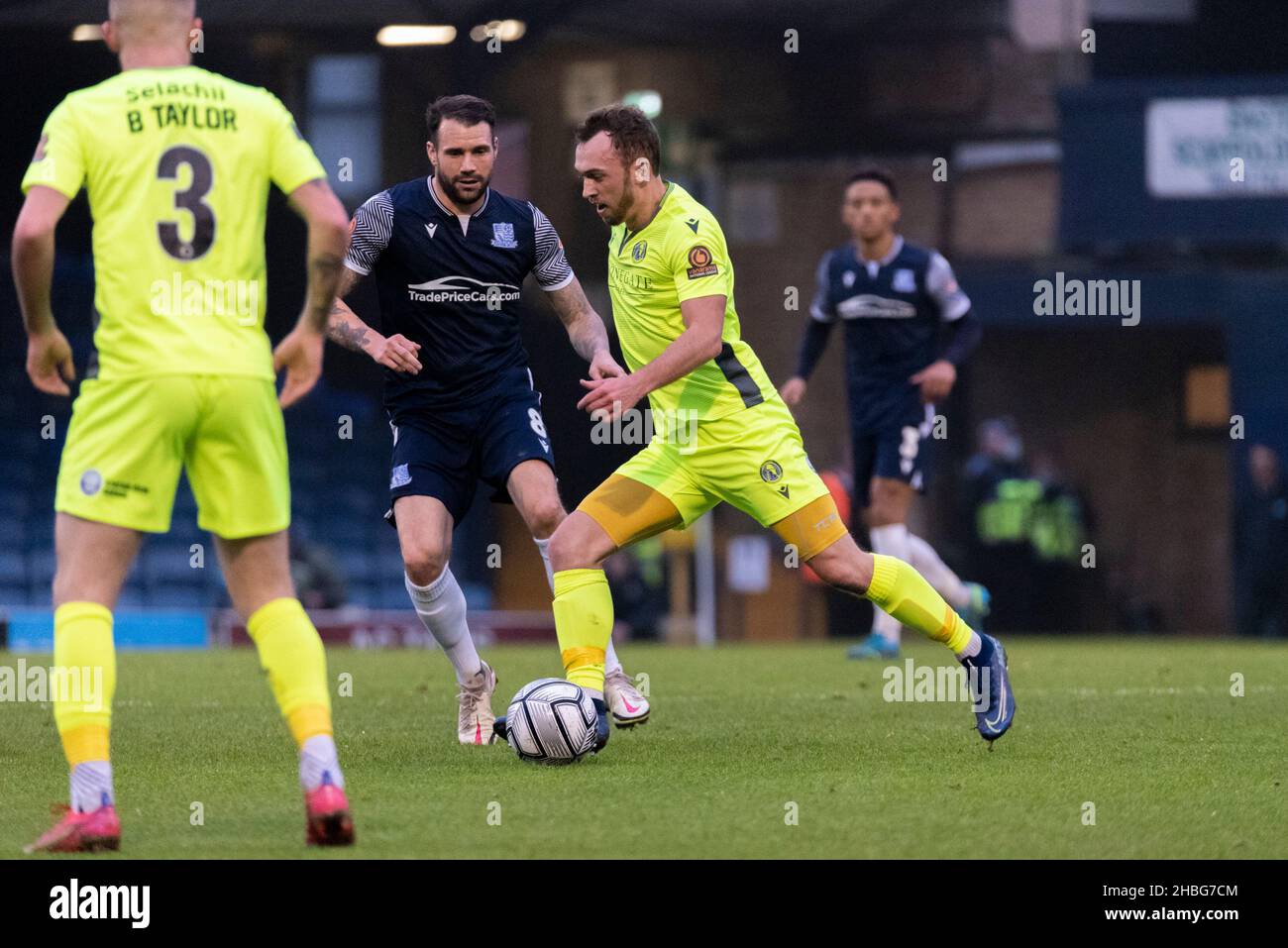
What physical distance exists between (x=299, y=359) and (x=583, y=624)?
2243mm

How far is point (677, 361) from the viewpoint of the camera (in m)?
6.83

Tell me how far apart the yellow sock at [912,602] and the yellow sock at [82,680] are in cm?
304

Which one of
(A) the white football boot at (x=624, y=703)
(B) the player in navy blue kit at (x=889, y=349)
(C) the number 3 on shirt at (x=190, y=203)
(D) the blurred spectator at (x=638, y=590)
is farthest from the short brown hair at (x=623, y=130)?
(D) the blurred spectator at (x=638, y=590)

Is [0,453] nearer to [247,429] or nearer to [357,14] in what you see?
[357,14]

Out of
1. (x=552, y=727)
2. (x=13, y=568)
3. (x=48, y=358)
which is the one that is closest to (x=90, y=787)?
(x=48, y=358)

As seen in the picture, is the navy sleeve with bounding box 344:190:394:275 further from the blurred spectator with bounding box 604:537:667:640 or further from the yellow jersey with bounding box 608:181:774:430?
the blurred spectator with bounding box 604:537:667:640

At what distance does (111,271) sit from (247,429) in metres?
0.51

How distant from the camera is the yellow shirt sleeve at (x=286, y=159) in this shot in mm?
5117

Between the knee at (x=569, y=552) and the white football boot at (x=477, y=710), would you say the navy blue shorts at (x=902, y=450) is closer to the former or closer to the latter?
the white football boot at (x=477, y=710)

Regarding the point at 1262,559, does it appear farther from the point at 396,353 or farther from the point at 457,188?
the point at 396,353

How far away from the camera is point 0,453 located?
72.9 feet

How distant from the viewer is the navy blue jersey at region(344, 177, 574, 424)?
7.47 meters

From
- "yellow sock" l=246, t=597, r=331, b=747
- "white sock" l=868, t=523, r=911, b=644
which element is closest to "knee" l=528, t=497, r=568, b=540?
"yellow sock" l=246, t=597, r=331, b=747

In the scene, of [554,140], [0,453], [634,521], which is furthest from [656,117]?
[634,521]
